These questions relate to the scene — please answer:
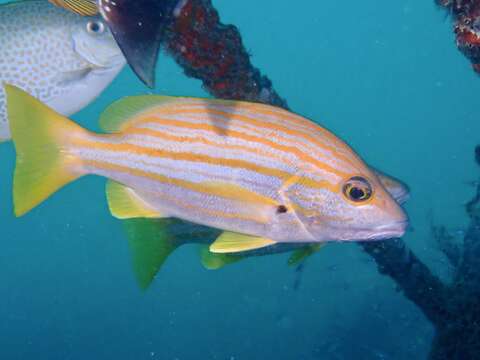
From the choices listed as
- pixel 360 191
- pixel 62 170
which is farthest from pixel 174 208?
pixel 360 191

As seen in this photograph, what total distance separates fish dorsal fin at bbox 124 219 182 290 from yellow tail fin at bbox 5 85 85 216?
715 millimetres

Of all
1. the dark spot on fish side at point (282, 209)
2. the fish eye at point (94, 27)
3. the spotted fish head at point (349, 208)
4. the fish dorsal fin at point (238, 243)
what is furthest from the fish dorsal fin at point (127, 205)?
the fish eye at point (94, 27)

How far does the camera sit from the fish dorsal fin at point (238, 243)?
203 cm

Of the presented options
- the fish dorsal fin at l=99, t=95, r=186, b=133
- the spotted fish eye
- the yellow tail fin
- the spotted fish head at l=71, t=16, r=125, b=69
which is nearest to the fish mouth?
the spotted fish eye

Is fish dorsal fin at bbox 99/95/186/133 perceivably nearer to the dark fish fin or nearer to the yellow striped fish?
the yellow striped fish

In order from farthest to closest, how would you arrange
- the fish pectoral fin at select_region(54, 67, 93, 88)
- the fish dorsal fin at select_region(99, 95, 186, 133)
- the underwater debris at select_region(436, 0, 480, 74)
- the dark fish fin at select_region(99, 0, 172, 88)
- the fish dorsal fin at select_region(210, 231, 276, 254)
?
the fish pectoral fin at select_region(54, 67, 93, 88), the fish dorsal fin at select_region(99, 95, 186, 133), the fish dorsal fin at select_region(210, 231, 276, 254), the underwater debris at select_region(436, 0, 480, 74), the dark fish fin at select_region(99, 0, 172, 88)

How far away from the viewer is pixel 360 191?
75.9 inches

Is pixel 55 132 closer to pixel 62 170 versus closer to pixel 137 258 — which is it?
pixel 62 170

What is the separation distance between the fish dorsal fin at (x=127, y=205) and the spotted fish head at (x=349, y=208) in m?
0.79

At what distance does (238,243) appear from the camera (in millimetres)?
2068

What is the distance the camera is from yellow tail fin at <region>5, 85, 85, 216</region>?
197 cm

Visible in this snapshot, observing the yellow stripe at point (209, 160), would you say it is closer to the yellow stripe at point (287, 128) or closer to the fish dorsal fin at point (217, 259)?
the yellow stripe at point (287, 128)

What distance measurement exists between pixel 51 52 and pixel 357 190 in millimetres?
1944

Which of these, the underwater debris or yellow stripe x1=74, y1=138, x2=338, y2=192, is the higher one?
the underwater debris
